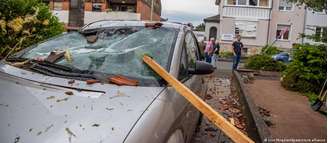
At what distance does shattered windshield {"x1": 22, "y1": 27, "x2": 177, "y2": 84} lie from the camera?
3.54m

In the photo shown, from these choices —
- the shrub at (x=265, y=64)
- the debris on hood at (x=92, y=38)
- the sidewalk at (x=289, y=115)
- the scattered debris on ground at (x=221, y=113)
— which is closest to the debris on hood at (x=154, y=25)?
the debris on hood at (x=92, y=38)

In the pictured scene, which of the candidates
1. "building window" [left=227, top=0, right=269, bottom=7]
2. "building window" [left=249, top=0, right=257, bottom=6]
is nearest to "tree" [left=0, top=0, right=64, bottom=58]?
"building window" [left=227, top=0, right=269, bottom=7]

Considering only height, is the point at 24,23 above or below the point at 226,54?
above

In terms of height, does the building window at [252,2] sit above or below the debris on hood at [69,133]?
above

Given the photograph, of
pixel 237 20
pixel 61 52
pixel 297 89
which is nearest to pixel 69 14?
pixel 237 20

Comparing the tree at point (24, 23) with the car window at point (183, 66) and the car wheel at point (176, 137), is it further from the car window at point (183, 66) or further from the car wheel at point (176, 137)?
the car wheel at point (176, 137)

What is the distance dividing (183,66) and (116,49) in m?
0.67

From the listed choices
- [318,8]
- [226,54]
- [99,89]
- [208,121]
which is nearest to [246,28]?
[226,54]

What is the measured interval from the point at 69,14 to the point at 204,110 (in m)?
42.9

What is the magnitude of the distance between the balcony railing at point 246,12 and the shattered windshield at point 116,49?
30.1m

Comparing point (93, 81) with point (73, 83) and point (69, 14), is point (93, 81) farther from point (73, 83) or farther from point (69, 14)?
point (69, 14)

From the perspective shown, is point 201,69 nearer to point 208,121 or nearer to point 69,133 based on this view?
point 69,133

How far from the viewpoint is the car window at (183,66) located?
3.80 m

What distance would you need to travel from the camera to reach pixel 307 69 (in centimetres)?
1034
